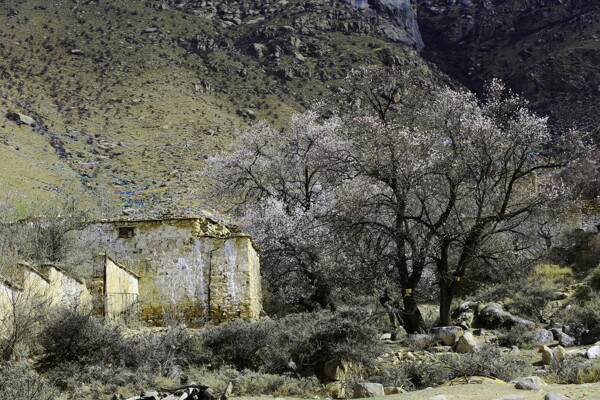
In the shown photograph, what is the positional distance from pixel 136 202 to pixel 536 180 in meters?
20.8


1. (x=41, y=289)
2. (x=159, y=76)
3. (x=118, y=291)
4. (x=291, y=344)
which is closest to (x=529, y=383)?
(x=291, y=344)

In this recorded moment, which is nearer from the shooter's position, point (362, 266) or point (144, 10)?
point (362, 266)

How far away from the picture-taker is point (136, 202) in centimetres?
3519

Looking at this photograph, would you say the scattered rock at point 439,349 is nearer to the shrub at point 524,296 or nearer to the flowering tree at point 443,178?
the flowering tree at point 443,178

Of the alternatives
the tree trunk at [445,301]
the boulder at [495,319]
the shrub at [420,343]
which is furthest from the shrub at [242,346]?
the boulder at [495,319]

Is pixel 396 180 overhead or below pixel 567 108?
below

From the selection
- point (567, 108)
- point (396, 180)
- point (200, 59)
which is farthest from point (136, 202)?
point (567, 108)

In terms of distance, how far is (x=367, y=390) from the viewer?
9.13 metres

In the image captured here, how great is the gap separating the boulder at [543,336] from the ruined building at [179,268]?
20.5 feet

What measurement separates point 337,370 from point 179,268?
528cm

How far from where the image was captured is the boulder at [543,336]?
13695mm

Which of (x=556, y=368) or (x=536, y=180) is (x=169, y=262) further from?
(x=536, y=180)

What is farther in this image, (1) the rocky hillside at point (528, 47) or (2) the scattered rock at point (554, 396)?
(1) the rocky hillside at point (528, 47)

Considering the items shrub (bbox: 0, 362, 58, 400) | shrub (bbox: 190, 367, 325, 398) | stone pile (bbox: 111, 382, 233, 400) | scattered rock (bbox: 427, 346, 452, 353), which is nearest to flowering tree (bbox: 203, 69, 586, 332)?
scattered rock (bbox: 427, 346, 452, 353)
